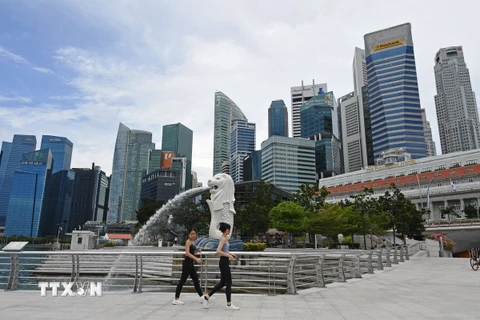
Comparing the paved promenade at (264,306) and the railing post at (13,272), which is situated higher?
the railing post at (13,272)

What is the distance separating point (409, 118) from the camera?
135m

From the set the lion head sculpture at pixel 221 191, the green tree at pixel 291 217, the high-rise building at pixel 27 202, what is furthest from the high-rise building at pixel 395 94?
the high-rise building at pixel 27 202

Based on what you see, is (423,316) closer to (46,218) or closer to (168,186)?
(168,186)

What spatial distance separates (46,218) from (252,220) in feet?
612

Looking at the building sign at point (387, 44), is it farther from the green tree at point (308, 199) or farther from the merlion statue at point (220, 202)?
the merlion statue at point (220, 202)

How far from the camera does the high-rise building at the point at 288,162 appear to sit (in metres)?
134

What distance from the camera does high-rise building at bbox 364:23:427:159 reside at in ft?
441

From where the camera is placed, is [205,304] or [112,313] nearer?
[112,313]

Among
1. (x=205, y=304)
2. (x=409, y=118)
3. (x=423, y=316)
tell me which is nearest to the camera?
(x=423, y=316)

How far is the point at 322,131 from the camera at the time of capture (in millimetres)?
188000

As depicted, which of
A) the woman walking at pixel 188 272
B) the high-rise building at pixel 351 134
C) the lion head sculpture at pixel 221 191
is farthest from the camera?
the high-rise building at pixel 351 134

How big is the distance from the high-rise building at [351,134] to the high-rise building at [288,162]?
178 feet

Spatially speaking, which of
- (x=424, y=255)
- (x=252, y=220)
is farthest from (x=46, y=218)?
(x=424, y=255)

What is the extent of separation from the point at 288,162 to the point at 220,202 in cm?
11852
